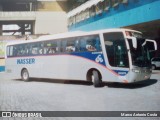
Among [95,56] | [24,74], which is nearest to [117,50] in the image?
[95,56]

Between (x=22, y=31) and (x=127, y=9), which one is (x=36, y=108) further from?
(x=127, y=9)

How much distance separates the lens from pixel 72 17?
4.80 metres

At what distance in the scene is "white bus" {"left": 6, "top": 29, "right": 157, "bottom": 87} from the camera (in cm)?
669

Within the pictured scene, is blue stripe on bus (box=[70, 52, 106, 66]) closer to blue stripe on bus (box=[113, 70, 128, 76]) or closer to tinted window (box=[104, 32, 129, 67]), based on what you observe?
tinted window (box=[104, 32, 129, 67])

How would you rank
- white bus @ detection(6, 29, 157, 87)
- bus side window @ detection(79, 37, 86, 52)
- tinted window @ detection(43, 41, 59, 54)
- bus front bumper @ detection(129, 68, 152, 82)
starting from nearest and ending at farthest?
1. white bus @ detection(6, 29, 157, 87)
2. bus front bumper @ detection(129, 68, 152, 82)
3. bus side window @ detection(79, 37, 86, 52)
4. tinted window @ detection(43, 41, 59, 54)

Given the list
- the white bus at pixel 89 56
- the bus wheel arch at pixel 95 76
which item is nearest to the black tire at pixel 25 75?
the white bus at pixel 89 56

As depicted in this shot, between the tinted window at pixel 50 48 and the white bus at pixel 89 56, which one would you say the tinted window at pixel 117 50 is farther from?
the tinted window at pixel 50 48

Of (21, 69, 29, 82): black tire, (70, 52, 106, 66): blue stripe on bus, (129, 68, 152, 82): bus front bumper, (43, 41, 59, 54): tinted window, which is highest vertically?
(43, 41, 59, 54): tinted window

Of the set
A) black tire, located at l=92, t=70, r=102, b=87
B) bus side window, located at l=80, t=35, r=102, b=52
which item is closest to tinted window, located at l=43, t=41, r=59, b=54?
bus side window, located at l=80, t=35, r=102, b=52

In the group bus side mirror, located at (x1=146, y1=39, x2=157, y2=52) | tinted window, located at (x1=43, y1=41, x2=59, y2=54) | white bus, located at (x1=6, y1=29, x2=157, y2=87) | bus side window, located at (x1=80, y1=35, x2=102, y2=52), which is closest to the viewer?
bus side mirror, located at (x1=146, y1=39, x2=157, y2=52)

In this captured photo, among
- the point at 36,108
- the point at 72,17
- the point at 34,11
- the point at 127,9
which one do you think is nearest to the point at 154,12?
the point at 127,9

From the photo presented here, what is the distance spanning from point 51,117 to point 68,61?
441 cm

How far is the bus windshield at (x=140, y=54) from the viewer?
22.0 feet

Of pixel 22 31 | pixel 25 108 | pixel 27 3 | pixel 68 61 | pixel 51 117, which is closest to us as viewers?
pixel 51 117
